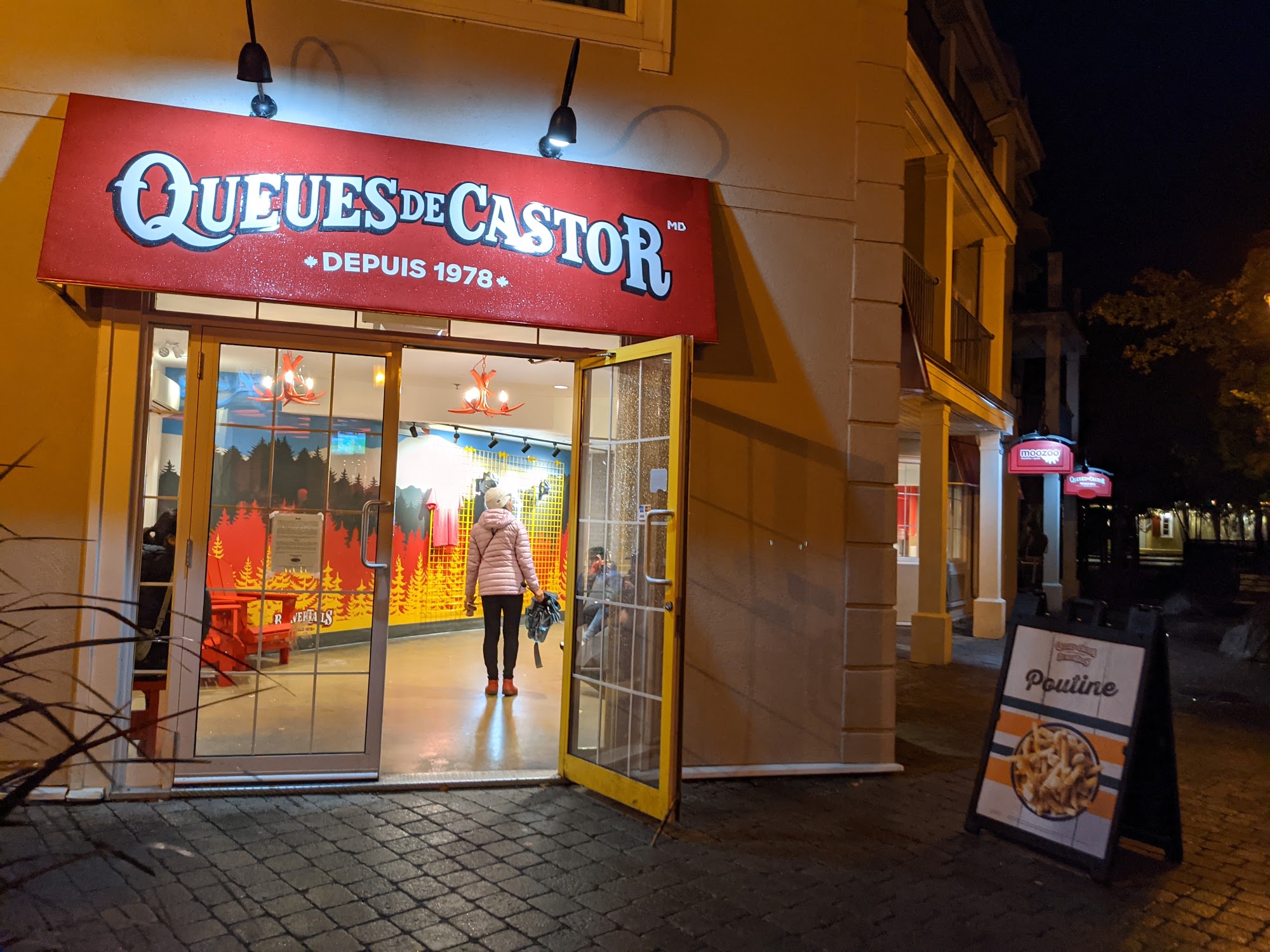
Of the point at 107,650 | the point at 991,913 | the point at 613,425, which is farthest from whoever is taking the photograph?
the point at 613,425

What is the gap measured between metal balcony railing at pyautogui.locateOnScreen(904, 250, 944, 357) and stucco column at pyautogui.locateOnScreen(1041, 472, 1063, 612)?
839 centimetres

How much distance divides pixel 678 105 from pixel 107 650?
4654 mm

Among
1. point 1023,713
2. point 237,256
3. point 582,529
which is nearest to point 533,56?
point 237,256

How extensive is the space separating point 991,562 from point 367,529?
34.3 ft

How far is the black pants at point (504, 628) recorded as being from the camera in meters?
7.76

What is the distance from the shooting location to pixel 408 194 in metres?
5.10

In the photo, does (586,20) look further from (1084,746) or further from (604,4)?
(1084,746)

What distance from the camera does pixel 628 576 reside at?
17.3 ft

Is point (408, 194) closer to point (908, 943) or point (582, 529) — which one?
point (582, 529)

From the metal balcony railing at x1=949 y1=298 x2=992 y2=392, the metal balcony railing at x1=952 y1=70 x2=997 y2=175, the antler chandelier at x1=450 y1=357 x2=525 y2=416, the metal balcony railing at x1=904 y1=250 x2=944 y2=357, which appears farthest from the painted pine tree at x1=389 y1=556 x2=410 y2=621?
the metal balcony railing at x1=952 y1=70 x2=997 y2=175

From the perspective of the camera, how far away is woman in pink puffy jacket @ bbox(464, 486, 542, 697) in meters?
7.74

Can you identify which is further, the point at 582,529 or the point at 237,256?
the point at 582,529

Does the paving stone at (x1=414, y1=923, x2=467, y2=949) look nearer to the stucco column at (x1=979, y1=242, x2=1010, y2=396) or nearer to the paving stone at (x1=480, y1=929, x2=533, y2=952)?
the paving stone at (x1=480, y1=929, x2=533, y2=952)

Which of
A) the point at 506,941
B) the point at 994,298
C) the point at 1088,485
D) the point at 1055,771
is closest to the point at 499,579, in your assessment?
the point at 506,941
